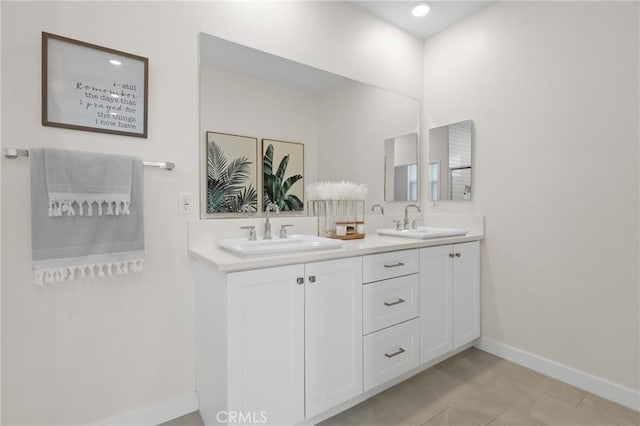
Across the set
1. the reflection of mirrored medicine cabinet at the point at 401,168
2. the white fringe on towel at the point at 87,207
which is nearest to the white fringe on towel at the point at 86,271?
the white fringe on towel at the point at 87,207

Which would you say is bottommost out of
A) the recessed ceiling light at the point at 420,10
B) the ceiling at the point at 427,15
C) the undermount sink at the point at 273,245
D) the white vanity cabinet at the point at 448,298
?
the white vanity cabinet at the point at 448,298

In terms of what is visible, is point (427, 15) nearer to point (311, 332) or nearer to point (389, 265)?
point (389, 265)

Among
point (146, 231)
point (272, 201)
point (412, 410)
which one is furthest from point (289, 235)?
point (412, 410)

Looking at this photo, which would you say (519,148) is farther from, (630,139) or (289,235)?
(289,235)

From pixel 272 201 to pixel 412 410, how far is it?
55.2 inches

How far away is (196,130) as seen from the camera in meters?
1.69

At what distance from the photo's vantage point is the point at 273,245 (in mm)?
1617

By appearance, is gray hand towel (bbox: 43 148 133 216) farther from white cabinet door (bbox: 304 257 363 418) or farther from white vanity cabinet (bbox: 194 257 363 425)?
white cabinet door (bbox: 304 257 363 418)

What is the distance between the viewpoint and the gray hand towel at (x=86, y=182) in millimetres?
1268

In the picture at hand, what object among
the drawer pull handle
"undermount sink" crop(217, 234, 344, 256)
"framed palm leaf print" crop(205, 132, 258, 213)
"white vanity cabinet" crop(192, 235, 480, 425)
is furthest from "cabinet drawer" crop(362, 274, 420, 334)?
"framed palm leaf print" crop(205, 132, 258, 213)

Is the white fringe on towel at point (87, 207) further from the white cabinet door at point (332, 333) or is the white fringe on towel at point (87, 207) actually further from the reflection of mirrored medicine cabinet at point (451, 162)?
the reflection of mirrored medicine cabinet at point (451, 162)

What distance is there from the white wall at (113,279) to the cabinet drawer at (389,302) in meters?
0.95

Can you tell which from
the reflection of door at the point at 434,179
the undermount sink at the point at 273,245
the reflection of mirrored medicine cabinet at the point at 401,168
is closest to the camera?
the undermount sink at the point at 273,245

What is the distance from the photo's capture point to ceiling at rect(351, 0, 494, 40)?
232 cm
